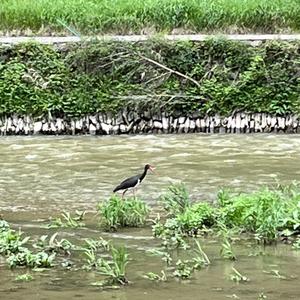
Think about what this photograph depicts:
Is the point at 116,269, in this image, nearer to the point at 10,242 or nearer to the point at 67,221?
the point at 10,242

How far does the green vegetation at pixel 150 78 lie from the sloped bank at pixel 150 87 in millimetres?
17

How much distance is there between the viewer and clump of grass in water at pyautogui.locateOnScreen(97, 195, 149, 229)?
7504mm

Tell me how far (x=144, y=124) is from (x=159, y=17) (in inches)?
130

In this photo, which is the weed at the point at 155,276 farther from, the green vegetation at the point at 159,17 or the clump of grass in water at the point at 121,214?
the green vegetation at the point at 159,17

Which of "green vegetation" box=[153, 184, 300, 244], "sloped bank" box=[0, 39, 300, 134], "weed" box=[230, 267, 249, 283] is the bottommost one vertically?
"weed" box=[230, 267, 249, 283]

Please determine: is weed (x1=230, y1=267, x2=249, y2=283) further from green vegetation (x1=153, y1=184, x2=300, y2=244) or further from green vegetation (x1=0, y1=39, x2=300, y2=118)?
green vegetation (x1=0, y1=39, x2=300, y2=118)

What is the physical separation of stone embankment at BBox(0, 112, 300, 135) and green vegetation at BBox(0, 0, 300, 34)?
105 inches

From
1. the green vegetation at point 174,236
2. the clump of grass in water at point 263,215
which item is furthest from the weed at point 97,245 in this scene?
the clump of grass in water at point 263,215

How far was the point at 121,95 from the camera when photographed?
15.0m

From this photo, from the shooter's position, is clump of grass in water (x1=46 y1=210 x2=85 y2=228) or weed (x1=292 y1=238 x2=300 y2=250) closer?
weed (x1=292 y1=238 x2=300 y2=250)

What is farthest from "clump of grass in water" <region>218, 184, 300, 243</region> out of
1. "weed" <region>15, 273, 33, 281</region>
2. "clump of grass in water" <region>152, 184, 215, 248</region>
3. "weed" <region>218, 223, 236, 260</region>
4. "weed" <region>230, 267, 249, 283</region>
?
"weed" <region>15, 273, 33, 281</region>

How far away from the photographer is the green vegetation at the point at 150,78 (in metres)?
14.8

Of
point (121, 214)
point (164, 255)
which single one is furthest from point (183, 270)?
point (121, 214)

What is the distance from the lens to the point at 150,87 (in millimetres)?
15180
